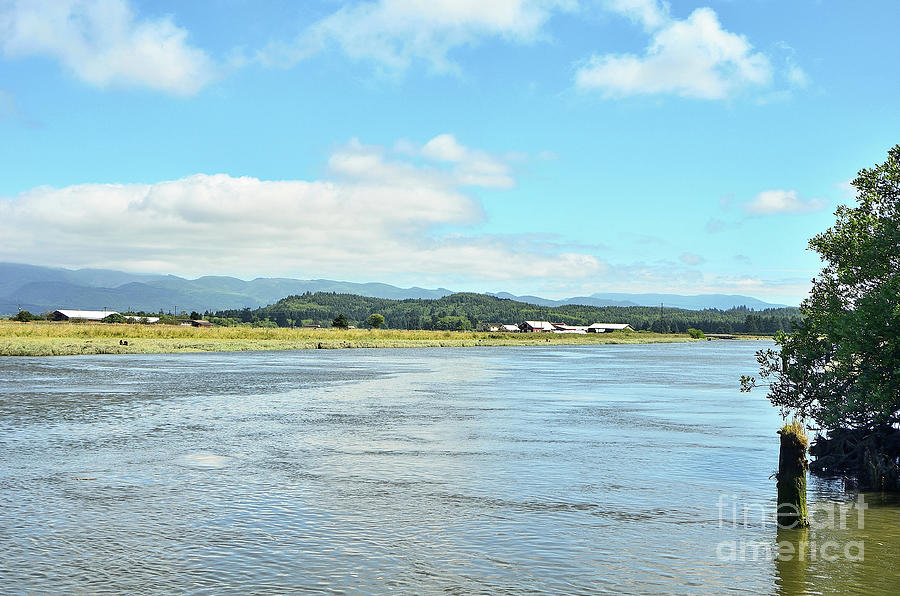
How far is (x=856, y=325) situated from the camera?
17844 millimetres

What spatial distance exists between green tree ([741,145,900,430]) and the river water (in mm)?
2071

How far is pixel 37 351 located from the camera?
7362cm

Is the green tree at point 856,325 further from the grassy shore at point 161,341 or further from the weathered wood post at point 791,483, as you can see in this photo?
the grassy shore at point 161,341

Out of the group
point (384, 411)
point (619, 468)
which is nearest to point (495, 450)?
point (619, 468)

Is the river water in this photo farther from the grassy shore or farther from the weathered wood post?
the grassy shore

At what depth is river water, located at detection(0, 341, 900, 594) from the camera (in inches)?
453

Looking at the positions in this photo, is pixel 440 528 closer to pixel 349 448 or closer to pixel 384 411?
pixel 349 448

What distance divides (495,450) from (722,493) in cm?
704

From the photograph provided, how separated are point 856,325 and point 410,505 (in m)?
11.0

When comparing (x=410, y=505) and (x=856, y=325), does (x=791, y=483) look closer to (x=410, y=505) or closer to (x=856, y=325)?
(x=856, y=325)

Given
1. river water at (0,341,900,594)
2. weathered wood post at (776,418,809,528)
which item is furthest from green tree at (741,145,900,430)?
weathered wood post at (776,418,809,528)

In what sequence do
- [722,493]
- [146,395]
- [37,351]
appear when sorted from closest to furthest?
[722,493] < [146,395] < [37,351]

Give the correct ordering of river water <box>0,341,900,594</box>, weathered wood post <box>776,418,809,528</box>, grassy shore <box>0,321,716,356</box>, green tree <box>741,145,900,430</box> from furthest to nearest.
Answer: grassy shore <box>0,321,716,356</box>
green tree <box>741,145,900,430</box>
weathered wood post <box>776,418,809,528</box>
river water <box>0,341,900,594</box>

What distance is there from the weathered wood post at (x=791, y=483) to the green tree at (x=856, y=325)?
4.26 meters
